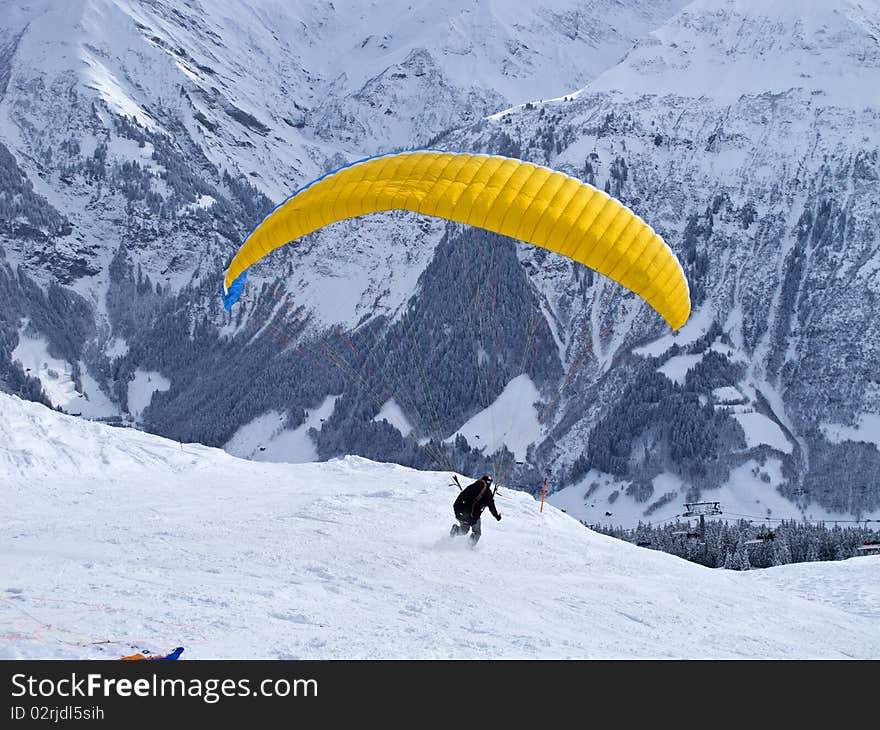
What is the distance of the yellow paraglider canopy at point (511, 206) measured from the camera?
1747 cm

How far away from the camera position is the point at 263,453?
561ft

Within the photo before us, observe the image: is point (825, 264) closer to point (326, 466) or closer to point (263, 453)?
point (263, 453)

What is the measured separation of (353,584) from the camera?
14062mm

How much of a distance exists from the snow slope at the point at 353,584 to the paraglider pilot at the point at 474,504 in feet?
1.61

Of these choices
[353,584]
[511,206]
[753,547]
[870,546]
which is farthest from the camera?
[753,547]

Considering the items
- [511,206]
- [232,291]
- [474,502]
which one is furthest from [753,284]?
[474,502]

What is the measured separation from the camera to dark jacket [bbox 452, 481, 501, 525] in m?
17.6

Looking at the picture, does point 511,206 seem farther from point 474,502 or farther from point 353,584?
point 353,584

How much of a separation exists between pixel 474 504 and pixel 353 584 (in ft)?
13.5

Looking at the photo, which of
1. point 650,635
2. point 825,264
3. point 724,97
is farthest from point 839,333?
point 650,635

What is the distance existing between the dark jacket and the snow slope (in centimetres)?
63

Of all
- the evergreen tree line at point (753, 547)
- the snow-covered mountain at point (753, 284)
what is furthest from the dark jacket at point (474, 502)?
the snow-covered mountain at point (753, 284)

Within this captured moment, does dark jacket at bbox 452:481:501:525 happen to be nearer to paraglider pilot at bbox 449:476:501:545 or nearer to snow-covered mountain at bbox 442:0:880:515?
paraglider pilot at bbox 449:476:501:545

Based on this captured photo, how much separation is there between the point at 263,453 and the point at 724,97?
11849 centimetres
